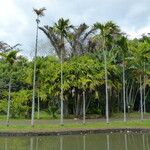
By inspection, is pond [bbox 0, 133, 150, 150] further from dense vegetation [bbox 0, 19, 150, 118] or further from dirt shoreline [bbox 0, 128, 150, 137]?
dense vegetation [bbox 0, 19, 150, 118]

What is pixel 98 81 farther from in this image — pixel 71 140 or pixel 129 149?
pixel 129 149

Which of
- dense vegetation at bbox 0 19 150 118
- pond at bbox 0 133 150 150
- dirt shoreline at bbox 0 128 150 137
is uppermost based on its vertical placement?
dense vegetation at bbox 0 19 150 118

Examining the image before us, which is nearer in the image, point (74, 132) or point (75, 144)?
point (75, 144)

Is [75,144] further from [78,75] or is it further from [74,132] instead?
[78,75]

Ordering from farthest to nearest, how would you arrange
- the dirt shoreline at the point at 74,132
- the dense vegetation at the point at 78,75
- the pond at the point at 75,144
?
the dense vegetation at the point at 78,75 → the dirt shoreline at the point at 74,132 → the pond at the point at 75,144

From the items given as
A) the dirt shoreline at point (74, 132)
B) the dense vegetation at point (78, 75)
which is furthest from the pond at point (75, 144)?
the dense vegetation at point (78, 75)

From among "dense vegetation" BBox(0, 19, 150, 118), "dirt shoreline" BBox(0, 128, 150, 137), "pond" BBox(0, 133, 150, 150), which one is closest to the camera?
"pond" BBox(0, 133, 150, 150)

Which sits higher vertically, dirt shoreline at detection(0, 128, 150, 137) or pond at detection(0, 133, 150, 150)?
dirt shoreline at detection(0, 128, 150, 137)

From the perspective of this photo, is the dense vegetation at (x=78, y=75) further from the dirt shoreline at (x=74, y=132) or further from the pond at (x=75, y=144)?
the pond at (x=75, y=144)

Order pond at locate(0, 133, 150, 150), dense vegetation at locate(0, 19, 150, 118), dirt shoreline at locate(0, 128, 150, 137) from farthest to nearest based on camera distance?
dense vegetation at locate(0, 19, 150, 118) < dirt shoreline at locate(0, 128, 150, 137) < pond at locate(0, 133, 150, 150)

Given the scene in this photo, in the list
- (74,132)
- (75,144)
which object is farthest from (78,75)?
(75,144)

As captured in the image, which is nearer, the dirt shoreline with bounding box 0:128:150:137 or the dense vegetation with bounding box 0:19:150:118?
the dirt shoreline with bounding box 0:128:150:137

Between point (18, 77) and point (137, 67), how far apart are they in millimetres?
17805

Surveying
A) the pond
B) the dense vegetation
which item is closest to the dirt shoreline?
the pond
